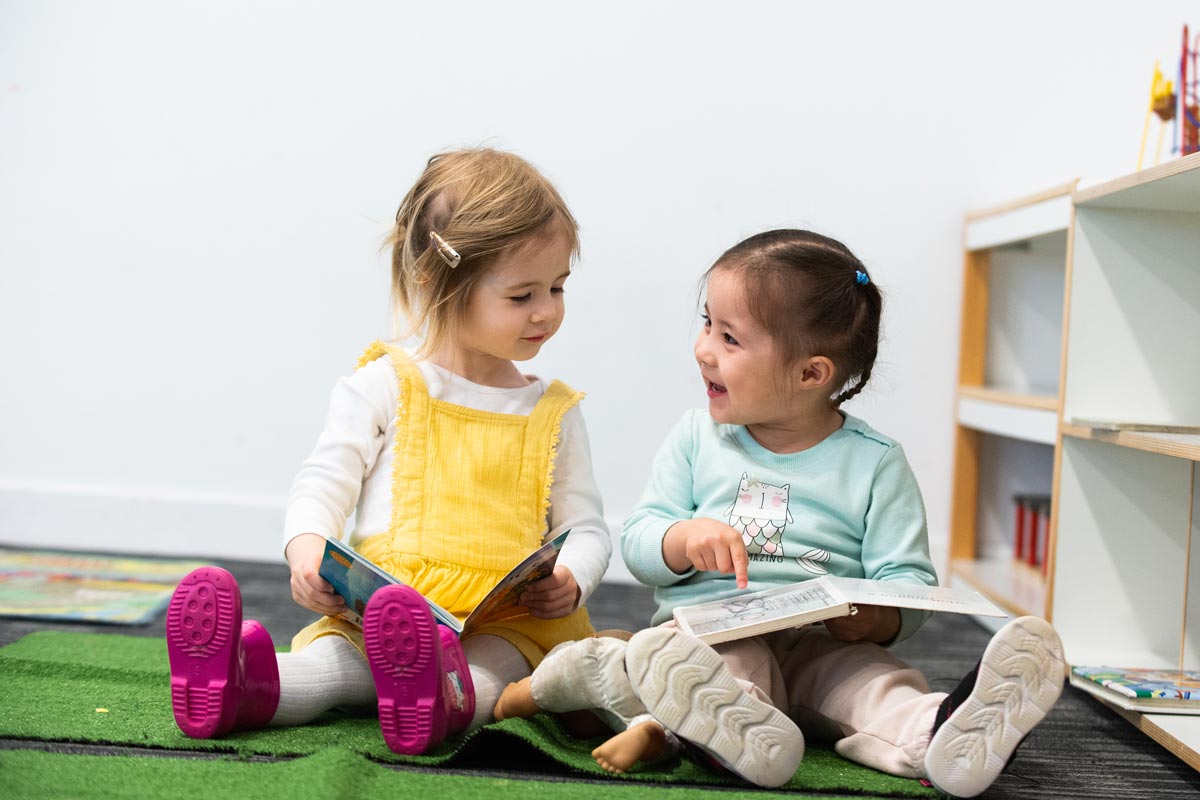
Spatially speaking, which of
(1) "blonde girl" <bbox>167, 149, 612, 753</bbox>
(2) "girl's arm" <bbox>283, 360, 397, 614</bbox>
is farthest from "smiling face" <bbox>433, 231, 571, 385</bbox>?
(2) "girl's arm" <bbox>283, 360, 397, 614</bbox>

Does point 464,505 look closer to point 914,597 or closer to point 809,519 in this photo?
point 809,519

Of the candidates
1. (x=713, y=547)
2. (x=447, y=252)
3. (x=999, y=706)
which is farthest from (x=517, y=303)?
(x=999, y=706)

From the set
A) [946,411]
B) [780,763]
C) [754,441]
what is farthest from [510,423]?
[946,411]

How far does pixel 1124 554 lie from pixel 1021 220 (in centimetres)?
61

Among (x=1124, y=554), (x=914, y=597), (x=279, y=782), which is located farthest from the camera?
(x=1124, y=554)

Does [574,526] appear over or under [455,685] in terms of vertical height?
over

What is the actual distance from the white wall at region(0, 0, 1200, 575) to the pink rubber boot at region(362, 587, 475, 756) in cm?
122

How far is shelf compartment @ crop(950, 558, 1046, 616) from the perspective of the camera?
1796mm

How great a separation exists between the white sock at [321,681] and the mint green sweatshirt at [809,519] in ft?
1.02

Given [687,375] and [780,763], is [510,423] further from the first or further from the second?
[687,375]

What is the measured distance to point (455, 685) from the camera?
3.49 feet

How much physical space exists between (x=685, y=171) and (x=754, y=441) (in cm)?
103

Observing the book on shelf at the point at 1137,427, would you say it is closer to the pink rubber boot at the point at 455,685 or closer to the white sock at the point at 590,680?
the white sock at the point at 590,680

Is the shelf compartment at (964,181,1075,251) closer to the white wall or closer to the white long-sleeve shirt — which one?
the white wall
